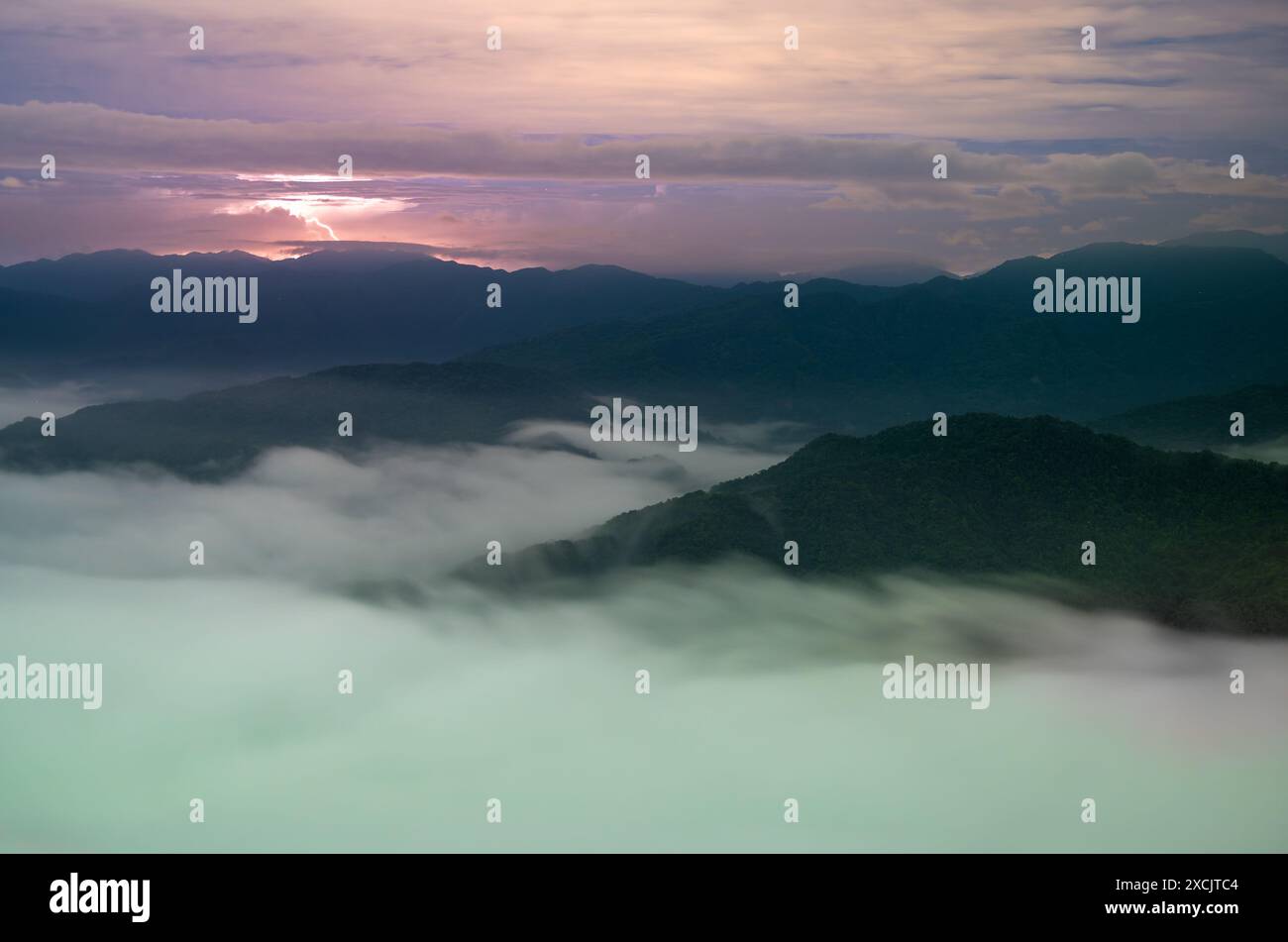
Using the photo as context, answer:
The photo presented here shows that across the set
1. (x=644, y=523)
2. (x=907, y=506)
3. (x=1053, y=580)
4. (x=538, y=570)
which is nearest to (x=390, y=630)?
(x=538, y=570)

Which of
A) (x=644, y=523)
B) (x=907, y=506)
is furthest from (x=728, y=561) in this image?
(x=907, y=506)

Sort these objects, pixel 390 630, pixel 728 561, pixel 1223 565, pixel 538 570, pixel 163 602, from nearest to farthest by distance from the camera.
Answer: pixel 1223 565, pixel 728 561, pixel 538 570, pixel 390 630, pixel 163 602

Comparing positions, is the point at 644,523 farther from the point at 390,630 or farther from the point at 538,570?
the point at 390,630

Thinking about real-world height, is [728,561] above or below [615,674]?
above

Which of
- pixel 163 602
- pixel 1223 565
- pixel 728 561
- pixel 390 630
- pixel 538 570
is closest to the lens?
pixel 1223 565

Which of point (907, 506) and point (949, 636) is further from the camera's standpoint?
point (907, 506)

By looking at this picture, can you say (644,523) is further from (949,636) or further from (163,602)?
(163,602)

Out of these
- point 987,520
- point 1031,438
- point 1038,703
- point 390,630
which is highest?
point 1031,438
